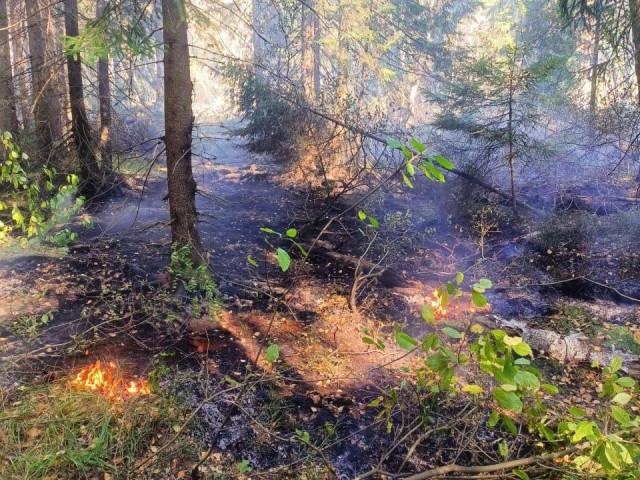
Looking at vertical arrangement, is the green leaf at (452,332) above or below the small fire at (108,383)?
above

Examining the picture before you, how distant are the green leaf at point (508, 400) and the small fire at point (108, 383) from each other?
354cm

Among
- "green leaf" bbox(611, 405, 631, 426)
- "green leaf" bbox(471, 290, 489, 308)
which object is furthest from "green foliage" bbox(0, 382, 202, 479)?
"green leaf" bbox(611, 405, 631, 426)

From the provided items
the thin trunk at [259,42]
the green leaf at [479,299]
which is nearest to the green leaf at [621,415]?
the green leaf at [479,299]

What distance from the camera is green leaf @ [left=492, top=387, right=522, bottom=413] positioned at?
1.90 m

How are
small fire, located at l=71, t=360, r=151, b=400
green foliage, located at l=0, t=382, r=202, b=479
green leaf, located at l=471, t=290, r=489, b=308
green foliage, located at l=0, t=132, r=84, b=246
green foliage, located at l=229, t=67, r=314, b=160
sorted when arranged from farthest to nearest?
1. green foliage, located at l=229, t=67, r=314, b=160
2. green foliage, located at l=0, t=132, r=84, b=246
3. small fire, located at l=71, t=360, r=151, b=400
4. green foliage, located at l=0, t=382, r=202, b=479
5. green leaf, located at l=471, t=290, r=489, b=308

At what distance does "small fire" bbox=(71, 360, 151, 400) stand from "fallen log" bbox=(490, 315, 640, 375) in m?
5.41

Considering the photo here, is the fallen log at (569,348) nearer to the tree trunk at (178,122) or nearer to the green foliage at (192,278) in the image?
the green foliage at (192,278)

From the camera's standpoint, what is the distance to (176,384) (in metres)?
4.64

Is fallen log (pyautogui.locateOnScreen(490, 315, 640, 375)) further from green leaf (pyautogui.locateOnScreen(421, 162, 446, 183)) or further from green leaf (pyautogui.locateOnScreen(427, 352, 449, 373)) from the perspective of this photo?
green leaf (pyautogui.locateOnScreen(421, 162, 446, 183))

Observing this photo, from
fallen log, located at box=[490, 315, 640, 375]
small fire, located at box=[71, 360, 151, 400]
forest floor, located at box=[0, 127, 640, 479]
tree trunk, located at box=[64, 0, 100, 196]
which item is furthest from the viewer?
tree trunk, located at box=[64, 0, 100, 196]

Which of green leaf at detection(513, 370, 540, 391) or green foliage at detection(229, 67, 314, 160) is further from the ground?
green foliage at detection(229, 67, 314, 160)

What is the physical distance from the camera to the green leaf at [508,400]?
6.23 ft

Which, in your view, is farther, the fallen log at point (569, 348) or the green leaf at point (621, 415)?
the fallen log at point (569, 348)

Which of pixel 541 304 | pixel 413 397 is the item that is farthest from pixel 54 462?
pixel 541 304
